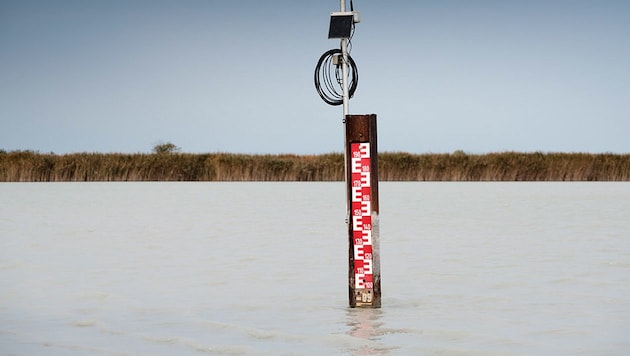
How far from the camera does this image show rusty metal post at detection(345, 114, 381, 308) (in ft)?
20.7

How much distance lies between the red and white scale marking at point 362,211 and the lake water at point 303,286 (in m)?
0.31

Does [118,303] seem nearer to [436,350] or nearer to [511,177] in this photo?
[436,350]

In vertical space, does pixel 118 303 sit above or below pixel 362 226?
below

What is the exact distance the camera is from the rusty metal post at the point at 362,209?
20.7ft

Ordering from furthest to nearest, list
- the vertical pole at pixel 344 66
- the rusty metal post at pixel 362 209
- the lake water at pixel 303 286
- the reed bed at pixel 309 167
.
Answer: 1. the reed bed at pixel 309 167
2. the vertical pole at pixel 344 66
3. the rusty metal post at pixel 362 209
4. the lake water at pixel 303 286

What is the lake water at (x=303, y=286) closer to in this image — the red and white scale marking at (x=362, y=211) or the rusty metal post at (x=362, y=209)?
the rusty metal post at (x=362, y=209)

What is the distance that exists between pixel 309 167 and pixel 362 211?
2789cm

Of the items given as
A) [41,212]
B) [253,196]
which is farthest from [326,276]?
[253,196]

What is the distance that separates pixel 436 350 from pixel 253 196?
18324mm

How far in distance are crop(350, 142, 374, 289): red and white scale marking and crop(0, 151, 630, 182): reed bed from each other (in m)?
26.9

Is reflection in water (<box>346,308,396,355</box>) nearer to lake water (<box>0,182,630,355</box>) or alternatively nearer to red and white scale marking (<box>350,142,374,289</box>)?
lake water (<box>0,182,630,355</box>)

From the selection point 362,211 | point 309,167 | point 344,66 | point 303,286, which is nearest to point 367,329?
point 362,211

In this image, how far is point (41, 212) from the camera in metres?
16.8

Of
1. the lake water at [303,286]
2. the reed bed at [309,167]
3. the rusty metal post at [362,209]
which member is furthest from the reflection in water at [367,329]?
the reed bed at [309,167]
